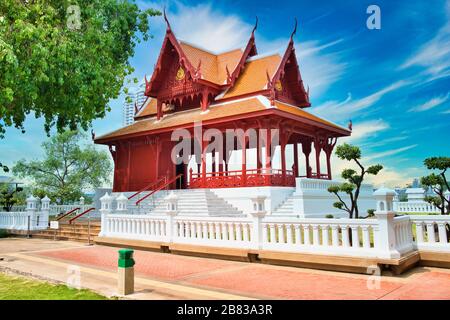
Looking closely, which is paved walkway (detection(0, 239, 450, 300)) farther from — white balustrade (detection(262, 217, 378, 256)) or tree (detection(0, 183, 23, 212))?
tree (detection(0, 183, 23, 212))

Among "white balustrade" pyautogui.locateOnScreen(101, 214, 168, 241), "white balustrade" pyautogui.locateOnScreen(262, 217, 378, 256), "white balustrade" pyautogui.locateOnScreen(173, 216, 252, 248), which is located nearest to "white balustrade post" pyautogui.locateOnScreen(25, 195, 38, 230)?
"white balustrade" pyautogui.locateOnScreen(101, 214, 168, 241)

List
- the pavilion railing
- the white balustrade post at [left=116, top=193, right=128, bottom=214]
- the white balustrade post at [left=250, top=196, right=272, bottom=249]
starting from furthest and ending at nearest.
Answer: the pavilion railing
the white balustrade post at [left=116, top=193, right=128, bottom=214]
the white balustrade post at [left=250, top=196, right=272, bottom=249]

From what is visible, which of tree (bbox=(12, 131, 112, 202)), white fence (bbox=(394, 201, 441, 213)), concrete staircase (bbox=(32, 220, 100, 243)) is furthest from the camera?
tree (bbox=(12, 131, 112, 202))

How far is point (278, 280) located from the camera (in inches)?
285

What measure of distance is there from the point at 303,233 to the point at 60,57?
9917 millimetres

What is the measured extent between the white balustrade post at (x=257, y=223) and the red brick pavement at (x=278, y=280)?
60cm

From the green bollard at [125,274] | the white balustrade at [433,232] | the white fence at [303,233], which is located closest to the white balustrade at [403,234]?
the white fence at [303,233]

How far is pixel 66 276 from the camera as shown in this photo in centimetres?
785

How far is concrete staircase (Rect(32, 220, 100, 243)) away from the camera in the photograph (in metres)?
16.1

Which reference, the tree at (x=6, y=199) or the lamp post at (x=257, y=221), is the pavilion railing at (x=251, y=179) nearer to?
the lamp post at (x=257, y=221)

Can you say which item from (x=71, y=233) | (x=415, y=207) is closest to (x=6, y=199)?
(x=71, y=233)

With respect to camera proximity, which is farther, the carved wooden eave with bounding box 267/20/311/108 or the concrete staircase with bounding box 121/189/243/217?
the carved wooden eave with bounding box 267/20/311/108

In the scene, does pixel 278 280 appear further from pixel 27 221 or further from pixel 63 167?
pixel 63 167
